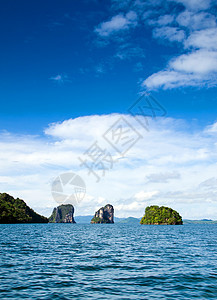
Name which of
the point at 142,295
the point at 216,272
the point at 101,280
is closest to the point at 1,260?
the point at 101,280

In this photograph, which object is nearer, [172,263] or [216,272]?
[216,272]

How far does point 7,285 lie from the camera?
21.6 m

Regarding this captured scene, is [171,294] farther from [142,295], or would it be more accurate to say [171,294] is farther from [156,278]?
[156,278]

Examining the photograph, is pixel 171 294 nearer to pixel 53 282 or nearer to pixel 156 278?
pixel 156 278

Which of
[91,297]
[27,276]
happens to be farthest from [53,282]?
[91,297]

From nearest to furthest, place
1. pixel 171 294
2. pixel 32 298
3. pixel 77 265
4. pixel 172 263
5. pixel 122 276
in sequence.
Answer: pixel 32 298
pixel 171 294
pixel 122 276
pixel 77 265
pixel 172 263

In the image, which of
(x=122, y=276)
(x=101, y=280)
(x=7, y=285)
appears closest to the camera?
(x=7, y=285)

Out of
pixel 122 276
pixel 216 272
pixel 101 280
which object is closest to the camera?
pixel 101 280

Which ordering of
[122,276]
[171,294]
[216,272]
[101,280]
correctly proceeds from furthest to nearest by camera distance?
[216,272] → [122,276] → [101,280] → [171,294]

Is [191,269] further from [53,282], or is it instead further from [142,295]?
[53,282]

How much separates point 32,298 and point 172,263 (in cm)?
2045

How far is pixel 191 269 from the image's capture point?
29.7 metres

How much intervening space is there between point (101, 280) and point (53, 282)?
4392 millimetres

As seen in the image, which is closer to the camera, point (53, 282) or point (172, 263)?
point (53, 282)
